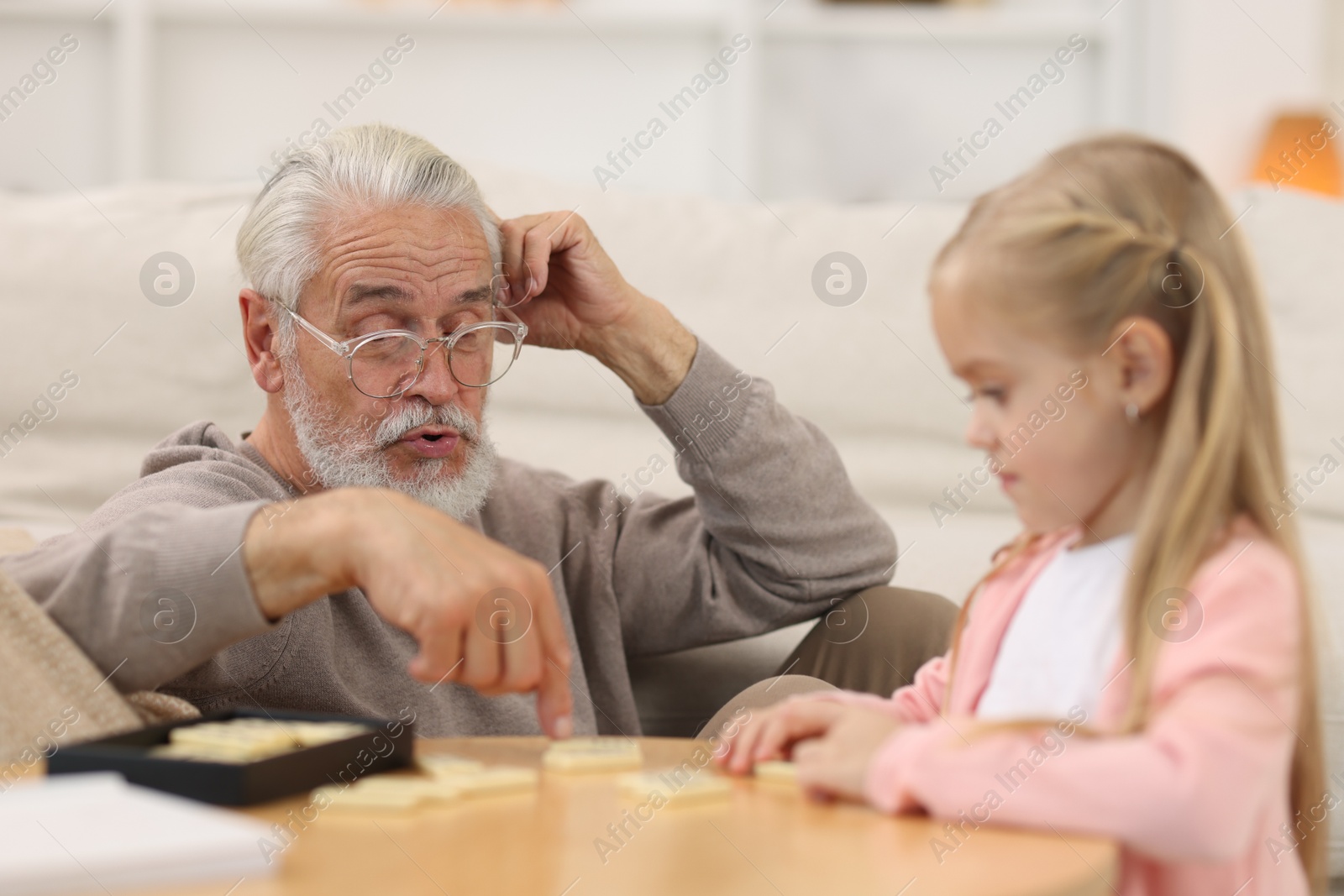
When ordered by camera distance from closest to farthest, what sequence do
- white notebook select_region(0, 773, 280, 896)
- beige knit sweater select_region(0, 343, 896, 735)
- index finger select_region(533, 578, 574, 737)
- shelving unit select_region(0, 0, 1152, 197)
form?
white notebook select_region(0, 773, 280, 896) < index finger select_region(533, 578, 574, 737) < beige knit sweater select_region(0, 343, 896, 735) < shelving unit select_region(0, 0, 1152, 197)

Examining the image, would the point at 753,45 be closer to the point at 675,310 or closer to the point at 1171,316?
the point at 675,310

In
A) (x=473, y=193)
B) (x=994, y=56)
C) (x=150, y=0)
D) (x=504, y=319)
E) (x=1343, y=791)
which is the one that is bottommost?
(x=1343, y=791)

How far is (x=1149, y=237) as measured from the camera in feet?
2.52

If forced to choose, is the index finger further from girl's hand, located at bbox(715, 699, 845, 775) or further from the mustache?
the mustache

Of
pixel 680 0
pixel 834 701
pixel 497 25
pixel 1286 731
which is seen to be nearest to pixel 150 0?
pixel 497 25

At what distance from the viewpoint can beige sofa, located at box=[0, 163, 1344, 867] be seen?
1.97 m

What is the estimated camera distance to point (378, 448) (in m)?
1.43

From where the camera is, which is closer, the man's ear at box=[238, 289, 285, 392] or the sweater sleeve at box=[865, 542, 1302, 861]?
the sweater sleeve at box=[865, 542, 1302, 861]

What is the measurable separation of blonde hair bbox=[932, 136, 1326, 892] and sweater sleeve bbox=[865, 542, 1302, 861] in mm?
28

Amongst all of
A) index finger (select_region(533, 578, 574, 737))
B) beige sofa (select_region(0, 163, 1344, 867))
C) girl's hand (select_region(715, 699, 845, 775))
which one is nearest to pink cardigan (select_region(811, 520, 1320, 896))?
girl's hand (select_region(715, 699, 845, 775))

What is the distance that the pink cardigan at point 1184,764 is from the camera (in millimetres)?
658

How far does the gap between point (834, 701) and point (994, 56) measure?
2.82m

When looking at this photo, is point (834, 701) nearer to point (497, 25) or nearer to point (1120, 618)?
point (1120, 618)

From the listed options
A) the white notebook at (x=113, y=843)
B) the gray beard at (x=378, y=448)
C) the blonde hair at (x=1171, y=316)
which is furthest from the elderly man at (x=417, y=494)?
the blonde hair at (x=1171, y=316)
